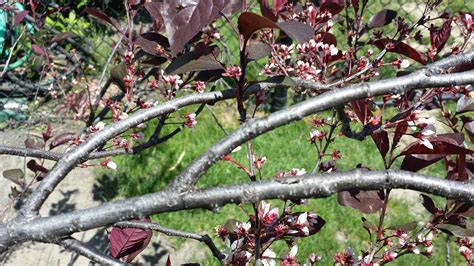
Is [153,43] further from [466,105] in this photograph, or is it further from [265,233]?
[466,105]

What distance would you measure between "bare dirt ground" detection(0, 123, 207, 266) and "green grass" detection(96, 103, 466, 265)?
0.22 feet

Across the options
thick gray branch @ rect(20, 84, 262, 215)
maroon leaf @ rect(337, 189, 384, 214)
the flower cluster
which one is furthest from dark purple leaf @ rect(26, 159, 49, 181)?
maroon leaf @ rect(337, 189, 384, 214)

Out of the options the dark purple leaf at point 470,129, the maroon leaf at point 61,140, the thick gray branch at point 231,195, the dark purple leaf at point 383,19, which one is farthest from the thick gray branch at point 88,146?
the maroon leaf at point 61,140

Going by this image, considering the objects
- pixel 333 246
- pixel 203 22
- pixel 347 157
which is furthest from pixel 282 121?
pixel 347 157

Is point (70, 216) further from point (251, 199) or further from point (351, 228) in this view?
point (351, 228)

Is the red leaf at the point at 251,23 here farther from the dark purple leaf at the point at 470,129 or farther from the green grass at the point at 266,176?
the green grass at the point at 266,176

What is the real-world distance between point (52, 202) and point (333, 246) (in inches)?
59.3

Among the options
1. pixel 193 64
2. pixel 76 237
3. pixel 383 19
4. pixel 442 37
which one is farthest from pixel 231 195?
pixel 76 237

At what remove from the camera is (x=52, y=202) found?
292 centimetres

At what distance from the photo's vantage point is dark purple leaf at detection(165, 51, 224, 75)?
1012mm

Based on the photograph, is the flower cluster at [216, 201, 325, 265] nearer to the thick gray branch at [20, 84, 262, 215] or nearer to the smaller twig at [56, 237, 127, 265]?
the thick gray branch at [20, 84, 262, 215]

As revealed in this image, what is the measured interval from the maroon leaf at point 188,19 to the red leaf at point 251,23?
2.0 inches

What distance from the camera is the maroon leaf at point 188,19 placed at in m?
0.85

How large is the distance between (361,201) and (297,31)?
0.60 m
